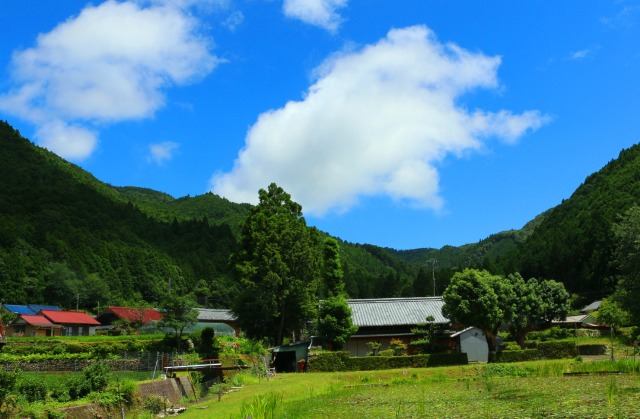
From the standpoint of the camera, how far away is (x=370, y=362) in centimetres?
3522

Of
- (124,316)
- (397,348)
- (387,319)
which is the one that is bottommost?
(397,348)

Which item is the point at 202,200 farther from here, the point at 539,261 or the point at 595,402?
the point at 595,402

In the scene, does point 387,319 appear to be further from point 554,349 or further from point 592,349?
point 592,349

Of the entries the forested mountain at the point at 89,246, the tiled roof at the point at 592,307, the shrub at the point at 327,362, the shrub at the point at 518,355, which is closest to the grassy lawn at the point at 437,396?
the shrub at the point at 327,362

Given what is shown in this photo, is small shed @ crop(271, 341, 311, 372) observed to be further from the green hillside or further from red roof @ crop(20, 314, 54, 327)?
the green hillside

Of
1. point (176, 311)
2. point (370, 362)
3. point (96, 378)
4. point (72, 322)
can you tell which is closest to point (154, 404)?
point (96, 378)

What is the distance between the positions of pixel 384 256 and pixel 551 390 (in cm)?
15699

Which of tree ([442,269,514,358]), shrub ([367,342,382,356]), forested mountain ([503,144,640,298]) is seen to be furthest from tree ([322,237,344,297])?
forested mountain ([503,144,640,298])

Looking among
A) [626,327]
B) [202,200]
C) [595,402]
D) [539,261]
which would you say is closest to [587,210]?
[539,261]

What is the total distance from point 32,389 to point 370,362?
22466 mm

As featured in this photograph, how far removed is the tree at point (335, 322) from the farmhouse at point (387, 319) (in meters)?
2.80

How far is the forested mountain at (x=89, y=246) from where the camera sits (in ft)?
279

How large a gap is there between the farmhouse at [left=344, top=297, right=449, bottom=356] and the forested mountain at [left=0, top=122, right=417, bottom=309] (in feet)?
99.7

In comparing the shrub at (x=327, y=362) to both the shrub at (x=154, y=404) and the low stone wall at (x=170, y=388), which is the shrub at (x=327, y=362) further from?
the shrub at (x=154, y=404)
